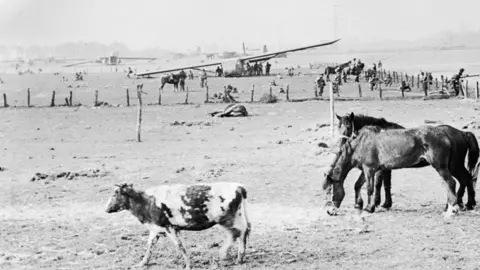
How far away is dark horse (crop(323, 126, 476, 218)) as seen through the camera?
12297 millimetres

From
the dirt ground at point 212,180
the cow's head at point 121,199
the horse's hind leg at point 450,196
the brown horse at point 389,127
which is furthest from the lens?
the brown horse at point 389,127

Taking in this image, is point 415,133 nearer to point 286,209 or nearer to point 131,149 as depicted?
point 286,209

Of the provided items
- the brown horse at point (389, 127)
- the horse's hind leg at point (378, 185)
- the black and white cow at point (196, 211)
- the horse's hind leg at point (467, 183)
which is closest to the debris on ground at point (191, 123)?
the brown horse at point (389, 127)

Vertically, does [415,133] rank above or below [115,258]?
above

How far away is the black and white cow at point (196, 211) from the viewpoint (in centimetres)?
947

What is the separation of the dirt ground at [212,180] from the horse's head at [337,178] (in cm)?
28

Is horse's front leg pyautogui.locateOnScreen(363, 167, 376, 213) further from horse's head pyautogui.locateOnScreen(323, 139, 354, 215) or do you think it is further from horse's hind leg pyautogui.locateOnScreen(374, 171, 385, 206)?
horse's head pyautogui.locateOnScreen(323, 139, 354, 215)

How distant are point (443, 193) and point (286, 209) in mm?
3409

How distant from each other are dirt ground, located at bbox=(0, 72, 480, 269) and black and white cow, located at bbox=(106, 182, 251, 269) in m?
0.42

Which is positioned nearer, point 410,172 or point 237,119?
point 410,172

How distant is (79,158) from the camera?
20766 mm

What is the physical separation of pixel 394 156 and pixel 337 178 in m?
1.05

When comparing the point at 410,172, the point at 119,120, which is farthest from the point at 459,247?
the point at 119,120

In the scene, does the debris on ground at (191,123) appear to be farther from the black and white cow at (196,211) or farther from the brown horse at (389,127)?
the black and white cow at (196,211)
